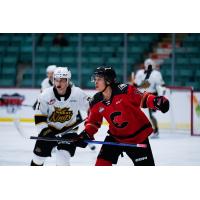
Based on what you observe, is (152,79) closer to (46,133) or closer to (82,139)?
(46,133)

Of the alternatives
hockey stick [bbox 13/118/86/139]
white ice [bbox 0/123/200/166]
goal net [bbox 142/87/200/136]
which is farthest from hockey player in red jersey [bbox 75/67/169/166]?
goal net [bbox 142/87/200/136]

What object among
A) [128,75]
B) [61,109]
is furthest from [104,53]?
[61,109]

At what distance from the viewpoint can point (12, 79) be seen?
373 inches

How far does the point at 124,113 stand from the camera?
3.75 metres

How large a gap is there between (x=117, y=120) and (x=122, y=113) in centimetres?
6

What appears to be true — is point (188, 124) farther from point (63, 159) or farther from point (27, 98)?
point (63, 159)

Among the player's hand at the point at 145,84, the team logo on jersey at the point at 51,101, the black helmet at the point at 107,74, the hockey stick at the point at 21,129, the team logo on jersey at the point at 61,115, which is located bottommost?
the hockey stick at the point at 21,129

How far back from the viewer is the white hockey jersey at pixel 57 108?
4102 mm

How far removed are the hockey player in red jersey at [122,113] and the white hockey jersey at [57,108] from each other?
35 cm

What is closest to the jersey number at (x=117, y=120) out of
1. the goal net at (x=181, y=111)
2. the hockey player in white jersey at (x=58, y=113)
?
the hockey player in white jersey at (x=58, y=113)

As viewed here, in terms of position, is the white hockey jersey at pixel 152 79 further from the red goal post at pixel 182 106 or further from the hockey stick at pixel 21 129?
the hockey stick at pixel 21 129

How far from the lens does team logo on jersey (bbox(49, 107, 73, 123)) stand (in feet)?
13.7

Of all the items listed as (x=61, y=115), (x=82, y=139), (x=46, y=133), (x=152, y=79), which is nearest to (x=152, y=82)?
(x=152, y=79)

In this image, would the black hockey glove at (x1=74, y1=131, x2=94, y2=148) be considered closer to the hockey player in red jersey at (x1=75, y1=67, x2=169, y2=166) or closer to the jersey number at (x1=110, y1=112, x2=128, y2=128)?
the hockey player in red jersey at (x1=75, y1=67, x2=169, y2=166)
